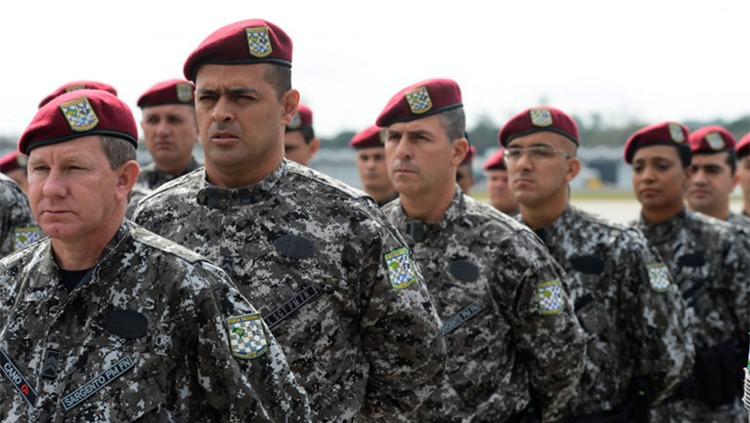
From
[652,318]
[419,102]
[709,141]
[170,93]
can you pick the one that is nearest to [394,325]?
[419,102]

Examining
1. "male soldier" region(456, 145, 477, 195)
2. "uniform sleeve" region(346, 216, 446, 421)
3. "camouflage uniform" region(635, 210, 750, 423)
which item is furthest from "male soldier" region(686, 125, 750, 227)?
"uniform sleeve" region(346, 216, 446, 421)

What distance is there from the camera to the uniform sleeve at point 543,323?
439cm

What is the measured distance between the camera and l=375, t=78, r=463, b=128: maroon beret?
4598mm

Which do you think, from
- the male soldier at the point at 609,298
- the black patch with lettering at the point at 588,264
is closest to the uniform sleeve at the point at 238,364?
the male soldier at the point at 609,298

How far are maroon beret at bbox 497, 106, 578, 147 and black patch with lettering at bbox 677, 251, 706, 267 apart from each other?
1.27 m

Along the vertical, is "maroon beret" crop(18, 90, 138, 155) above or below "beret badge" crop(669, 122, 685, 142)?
above

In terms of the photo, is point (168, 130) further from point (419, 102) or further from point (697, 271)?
point (697, 271)

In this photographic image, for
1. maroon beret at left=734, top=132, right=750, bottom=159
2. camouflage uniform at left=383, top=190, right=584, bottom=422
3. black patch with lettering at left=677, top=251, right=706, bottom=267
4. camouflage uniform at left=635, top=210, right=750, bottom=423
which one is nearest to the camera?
camouflage uniform at left=383, top=190, right=584, bottom=422

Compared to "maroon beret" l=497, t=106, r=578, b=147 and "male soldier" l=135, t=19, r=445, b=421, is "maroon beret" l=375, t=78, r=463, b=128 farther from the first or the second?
"male soldier" l=135, t=19, r=445, b=421

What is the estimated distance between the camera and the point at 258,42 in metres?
3.43

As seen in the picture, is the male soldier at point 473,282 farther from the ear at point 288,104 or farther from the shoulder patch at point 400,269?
the ear at point 288,104

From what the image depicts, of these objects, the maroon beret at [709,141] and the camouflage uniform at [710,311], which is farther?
the maroon beret at [709,141]

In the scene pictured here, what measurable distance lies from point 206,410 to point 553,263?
2.26 metres

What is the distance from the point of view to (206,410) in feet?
8.89
